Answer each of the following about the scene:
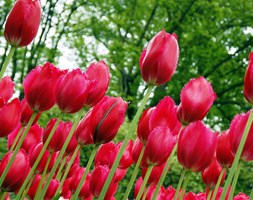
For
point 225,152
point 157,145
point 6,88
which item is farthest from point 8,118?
point 225,152

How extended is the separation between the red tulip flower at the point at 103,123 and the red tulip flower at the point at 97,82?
0.07ft

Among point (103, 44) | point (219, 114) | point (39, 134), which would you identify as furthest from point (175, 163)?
point (103, 44)

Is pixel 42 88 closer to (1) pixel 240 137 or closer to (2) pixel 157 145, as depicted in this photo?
(2) pixel 157 145

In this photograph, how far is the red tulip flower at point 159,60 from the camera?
3.96 ft

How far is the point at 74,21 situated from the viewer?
65.5 ft

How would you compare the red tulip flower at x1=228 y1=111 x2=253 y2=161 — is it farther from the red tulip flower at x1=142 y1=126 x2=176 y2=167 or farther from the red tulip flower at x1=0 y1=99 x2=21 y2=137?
the red tulip flower at x1=0 y1=99 x2=21 y2=137

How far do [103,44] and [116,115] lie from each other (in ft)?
Answer: 59.8

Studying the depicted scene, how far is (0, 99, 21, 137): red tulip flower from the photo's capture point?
4.16 feet

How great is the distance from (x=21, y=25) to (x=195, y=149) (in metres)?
0.50

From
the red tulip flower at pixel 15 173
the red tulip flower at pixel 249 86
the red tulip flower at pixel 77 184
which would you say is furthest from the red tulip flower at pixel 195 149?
the red tulip flower at pixel 77 184

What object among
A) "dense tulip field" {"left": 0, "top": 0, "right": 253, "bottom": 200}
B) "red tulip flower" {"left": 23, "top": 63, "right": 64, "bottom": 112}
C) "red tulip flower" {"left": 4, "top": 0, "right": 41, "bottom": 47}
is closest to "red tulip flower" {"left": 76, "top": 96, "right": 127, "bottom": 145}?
"dense tulip field" {"left": 0, "top": 0, "right": 253, "bottom": 200}

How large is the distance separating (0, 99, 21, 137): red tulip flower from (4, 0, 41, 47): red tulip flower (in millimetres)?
174

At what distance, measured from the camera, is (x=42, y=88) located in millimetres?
1242

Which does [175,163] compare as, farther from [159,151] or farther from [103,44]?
[103,44]
